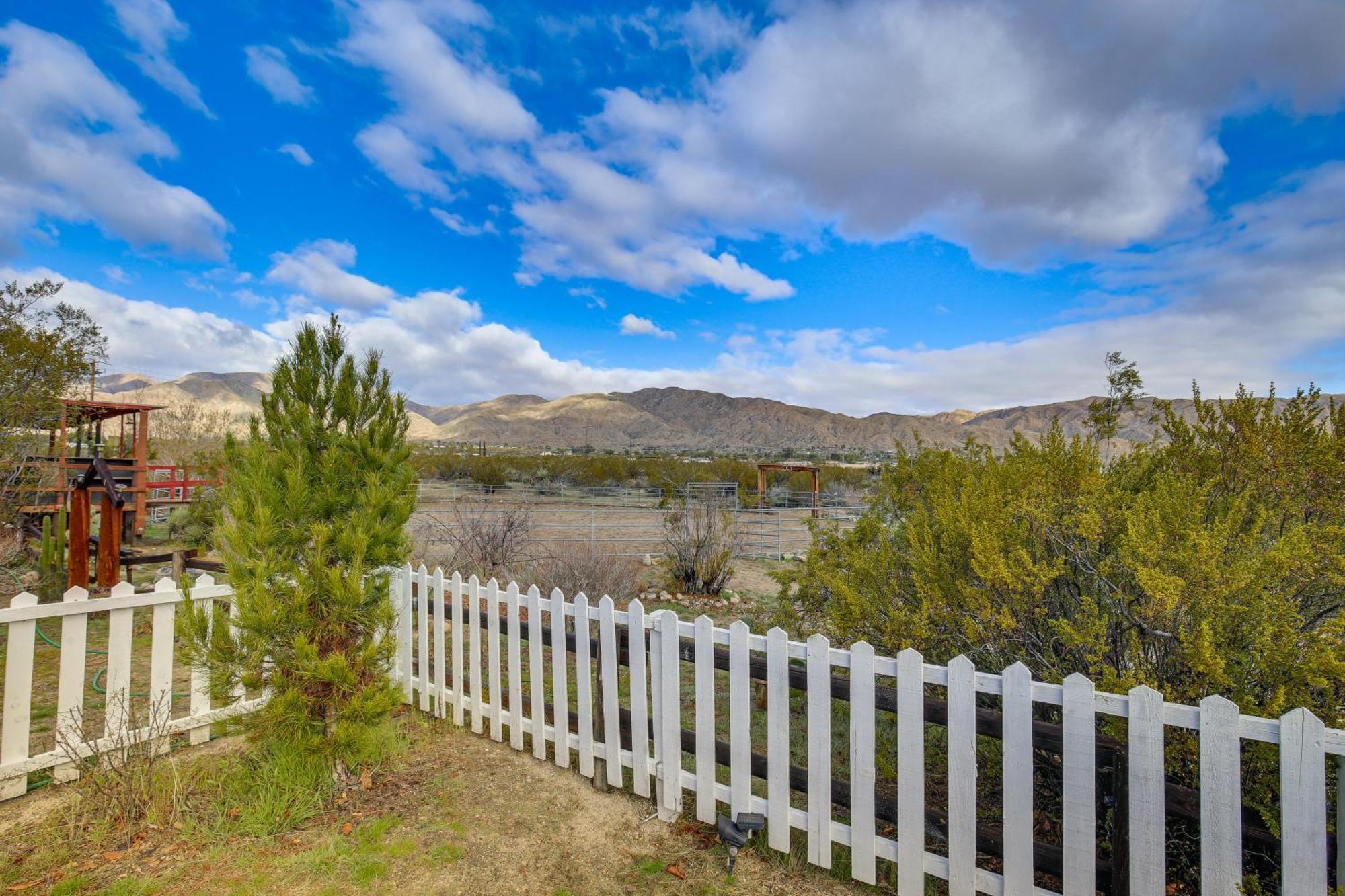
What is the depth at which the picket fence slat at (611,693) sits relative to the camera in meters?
3.73

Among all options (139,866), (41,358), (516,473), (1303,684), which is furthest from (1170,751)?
(516,473)

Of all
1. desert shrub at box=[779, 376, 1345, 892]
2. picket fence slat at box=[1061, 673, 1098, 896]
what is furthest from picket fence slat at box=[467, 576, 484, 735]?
picket fence slat at box=[1061, 673, 1098, 896]

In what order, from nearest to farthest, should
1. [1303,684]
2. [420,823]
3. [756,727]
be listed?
[1303,684] < [420,823] < [756,727]

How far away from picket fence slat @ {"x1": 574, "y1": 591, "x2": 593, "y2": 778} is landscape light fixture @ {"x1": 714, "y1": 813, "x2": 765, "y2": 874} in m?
1.08

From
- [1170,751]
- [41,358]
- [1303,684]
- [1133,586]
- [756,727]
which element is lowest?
[756,727]

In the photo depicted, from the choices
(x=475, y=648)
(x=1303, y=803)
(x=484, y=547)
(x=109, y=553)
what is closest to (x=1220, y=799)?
(x=1303, y=803)

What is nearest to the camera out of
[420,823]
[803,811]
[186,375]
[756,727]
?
[803,811]

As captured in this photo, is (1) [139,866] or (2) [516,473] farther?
(2) [516,473]

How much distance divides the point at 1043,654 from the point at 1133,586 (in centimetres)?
56

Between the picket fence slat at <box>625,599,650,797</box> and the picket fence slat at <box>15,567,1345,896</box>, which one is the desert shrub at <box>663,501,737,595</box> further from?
the picket fence slat at <box>625,599,650,797</box>

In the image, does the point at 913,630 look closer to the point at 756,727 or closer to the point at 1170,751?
the point at 1170,751

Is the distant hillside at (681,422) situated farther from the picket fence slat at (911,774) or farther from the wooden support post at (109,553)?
the picket fence slat at (911,774)

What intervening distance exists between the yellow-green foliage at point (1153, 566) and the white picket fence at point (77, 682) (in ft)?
13.4

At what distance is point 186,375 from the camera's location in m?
127
